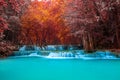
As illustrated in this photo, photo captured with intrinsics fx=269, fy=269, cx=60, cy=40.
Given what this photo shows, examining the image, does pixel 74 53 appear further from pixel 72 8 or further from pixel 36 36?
pixel 36 36

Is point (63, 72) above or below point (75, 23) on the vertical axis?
below

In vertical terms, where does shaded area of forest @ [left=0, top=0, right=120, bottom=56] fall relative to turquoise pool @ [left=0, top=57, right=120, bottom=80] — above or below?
above

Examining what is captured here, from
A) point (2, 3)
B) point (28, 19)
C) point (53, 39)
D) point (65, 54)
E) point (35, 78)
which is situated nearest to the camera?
point (2, 3)

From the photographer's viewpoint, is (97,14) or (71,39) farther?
(71,39)

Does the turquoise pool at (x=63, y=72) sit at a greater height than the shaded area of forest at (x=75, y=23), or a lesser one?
lesser

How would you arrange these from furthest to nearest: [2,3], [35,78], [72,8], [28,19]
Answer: [28,19], [72,8], [35,78], [2,3]

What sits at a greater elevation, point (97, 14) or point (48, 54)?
point (97, 14)

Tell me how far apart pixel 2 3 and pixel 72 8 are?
14.7m

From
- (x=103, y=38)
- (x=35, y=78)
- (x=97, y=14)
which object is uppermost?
(x=97, y=14)

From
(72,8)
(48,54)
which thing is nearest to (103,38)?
(72,8)

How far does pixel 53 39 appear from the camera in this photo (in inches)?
1218

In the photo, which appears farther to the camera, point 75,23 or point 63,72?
point 75,23

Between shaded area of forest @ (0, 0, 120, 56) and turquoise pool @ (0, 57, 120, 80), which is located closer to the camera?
turquoise pool @ (0, 57, 120, 80)

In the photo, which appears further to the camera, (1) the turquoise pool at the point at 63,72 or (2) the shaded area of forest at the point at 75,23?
(2) the shaded area of forest at the point at 75,23
